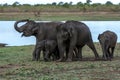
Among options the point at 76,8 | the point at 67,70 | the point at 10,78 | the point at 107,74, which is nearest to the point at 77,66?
the point at 67,70

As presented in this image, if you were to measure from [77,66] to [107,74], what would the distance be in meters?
1.76

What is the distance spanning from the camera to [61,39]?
14.5 meters

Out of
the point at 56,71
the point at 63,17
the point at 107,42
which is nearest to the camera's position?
the point at 56,71

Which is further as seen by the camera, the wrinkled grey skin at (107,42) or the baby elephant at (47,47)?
the wrinkled grey skin at (107,42)

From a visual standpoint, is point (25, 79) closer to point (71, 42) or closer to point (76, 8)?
point (71, 42)

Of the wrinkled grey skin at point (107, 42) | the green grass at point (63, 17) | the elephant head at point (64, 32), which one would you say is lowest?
the green grass at point (63, 17)

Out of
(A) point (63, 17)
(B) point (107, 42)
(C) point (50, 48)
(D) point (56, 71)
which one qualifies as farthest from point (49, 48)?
(A) point (63, 17)

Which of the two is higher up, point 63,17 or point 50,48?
point 50,48

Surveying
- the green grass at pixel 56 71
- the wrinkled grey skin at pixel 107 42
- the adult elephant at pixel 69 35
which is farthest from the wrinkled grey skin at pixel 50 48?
the wrinkled grey skin at pixel 107 42

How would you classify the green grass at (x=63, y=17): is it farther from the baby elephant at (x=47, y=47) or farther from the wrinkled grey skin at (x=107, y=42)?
the baby elephant at (x=47, y=47)

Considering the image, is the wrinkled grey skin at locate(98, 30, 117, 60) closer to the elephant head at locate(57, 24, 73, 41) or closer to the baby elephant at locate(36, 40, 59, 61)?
the elephant head at locate(57, 24, 73, 41)

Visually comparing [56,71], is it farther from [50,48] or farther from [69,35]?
[69,35]

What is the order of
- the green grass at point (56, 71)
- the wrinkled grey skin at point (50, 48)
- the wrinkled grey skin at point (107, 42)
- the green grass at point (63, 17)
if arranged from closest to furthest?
1. the green grass at point (56, 71)
2. the wrinkled grey skin at point (50, 48)
3. the wrinkled grey skin at point (107, 42)
4. the green grass at point (63, 17)

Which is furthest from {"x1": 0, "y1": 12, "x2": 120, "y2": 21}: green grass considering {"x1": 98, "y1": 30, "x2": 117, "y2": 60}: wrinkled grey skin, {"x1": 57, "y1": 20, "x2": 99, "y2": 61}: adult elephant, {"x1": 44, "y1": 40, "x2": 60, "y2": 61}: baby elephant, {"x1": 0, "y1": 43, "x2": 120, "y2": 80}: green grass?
{"x1": 0, "y1": 43, "x2": 120, "y2": 80}: green grass
